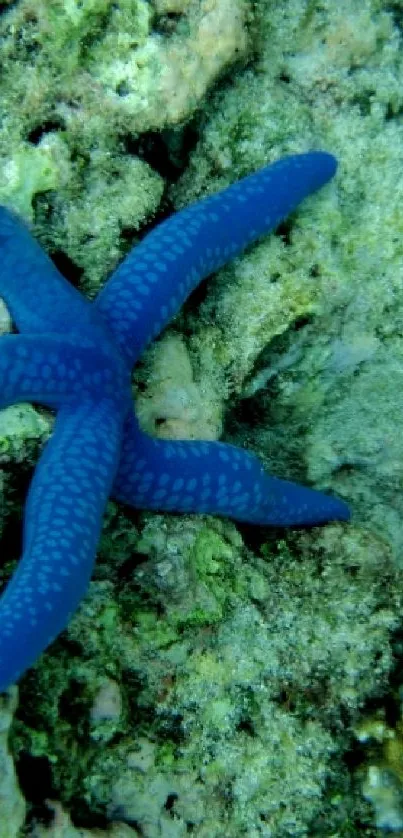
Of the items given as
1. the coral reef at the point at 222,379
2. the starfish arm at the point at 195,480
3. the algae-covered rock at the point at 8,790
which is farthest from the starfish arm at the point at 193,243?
the algae-covered rock at the point at 8,790

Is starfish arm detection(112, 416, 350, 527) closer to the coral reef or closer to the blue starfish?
the blue starfish

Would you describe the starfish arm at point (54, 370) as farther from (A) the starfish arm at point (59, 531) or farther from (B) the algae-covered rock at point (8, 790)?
(B) the algae-covered rock at point (8, 790)

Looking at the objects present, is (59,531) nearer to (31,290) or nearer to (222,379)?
(31,290)

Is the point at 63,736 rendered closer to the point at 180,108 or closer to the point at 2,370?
the point at 2,370

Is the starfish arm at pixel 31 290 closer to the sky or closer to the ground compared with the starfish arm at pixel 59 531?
closer to the sky

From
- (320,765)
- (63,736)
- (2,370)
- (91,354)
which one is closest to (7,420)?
(2,370)

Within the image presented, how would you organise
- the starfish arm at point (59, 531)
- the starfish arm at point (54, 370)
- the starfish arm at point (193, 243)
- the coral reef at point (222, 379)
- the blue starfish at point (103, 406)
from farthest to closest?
the starfish arm at point (193, 243), the coral reef at point (222, 379), the starfish arm at point (54, 370), the blue starfish at point (103, 406), the starfish arm at point (59, 531)

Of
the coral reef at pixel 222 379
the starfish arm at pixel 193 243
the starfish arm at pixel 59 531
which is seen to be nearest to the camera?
the starfish arm at pixel 59 531
